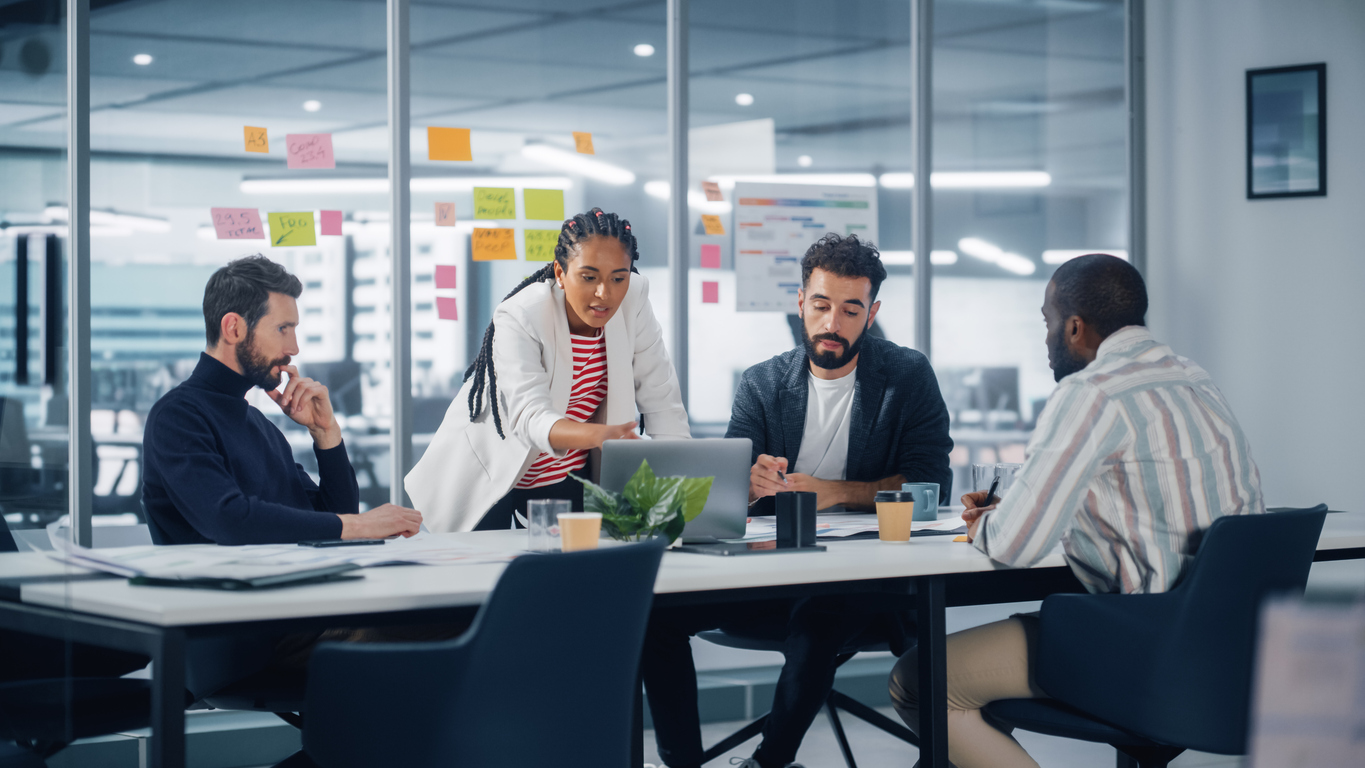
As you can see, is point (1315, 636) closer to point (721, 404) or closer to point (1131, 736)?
point (1131, 736)

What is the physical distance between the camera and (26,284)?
6.06ft

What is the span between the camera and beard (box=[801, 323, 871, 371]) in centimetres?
308

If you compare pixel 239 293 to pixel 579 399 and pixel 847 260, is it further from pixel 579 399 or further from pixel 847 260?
pixel 847 260

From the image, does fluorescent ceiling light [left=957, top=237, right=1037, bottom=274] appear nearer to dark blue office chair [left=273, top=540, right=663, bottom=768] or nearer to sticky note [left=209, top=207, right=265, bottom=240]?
sticky note [left=209, top=207, right=265, bottom=240]

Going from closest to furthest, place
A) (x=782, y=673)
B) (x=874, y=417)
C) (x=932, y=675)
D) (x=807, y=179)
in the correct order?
(x=932, y=675), (x=782, y=673), (x=874, y=417), (x=807, y=179)

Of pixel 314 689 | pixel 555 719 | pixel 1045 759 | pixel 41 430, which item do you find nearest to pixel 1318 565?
pixel 1045 759

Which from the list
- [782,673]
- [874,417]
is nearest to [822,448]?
[874,417]

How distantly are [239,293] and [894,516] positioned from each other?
4.62 ft

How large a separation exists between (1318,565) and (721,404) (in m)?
2.07

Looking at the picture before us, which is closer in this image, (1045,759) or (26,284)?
(26,284)

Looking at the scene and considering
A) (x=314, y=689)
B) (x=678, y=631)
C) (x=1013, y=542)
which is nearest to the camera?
(x=314, y=689)

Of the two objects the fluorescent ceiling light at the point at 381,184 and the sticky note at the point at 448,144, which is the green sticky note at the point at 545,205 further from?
the sticky note at the point at 448,144

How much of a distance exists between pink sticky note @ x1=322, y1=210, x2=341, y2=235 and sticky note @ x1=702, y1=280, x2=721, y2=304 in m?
1.26

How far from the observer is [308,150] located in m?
3.64
